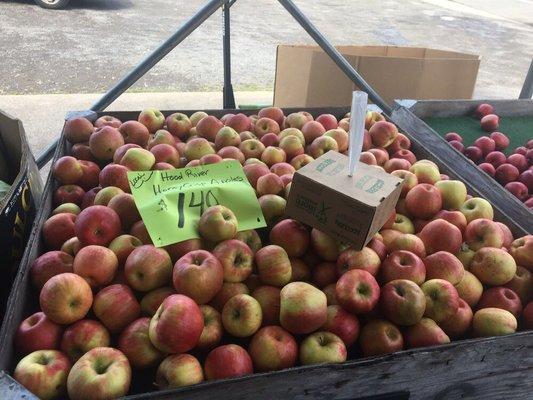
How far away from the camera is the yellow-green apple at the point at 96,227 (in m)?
1.34

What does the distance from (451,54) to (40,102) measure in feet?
13.1

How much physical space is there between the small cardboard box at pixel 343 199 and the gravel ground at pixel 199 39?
15.6 feet

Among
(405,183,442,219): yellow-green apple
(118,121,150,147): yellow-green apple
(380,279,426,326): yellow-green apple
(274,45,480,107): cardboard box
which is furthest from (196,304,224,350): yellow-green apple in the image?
(274,45,480,107): cardboard box

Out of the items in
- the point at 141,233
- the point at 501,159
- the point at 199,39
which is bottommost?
the point at 199,39

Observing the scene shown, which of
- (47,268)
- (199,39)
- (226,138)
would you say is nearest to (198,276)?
(47,268)

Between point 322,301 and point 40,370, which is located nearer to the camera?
point 40,370

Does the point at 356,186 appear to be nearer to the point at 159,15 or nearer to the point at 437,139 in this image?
the point at 437,139

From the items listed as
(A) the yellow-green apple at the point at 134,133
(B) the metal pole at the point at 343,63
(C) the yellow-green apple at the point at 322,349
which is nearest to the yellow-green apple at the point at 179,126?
(A) the yellow-green apple at the point at 134,133

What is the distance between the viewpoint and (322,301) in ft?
3.90

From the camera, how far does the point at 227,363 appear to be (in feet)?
3.58

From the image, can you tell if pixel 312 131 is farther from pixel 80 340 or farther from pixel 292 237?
pixel 80 340

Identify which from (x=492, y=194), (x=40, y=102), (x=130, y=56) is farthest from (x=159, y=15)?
(x=492, y=194)

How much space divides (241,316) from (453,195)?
2.98ft

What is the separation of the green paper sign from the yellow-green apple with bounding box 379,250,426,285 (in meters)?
0.38
